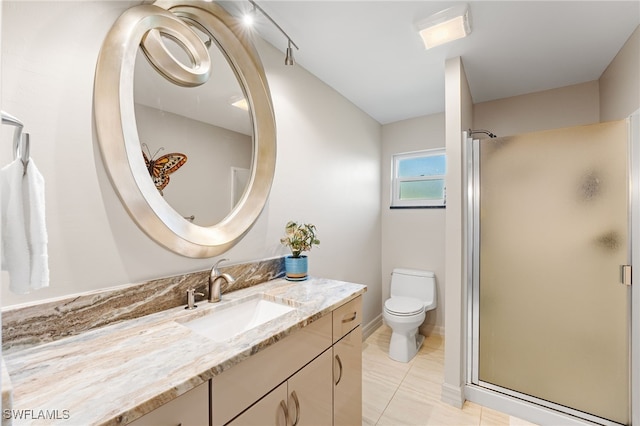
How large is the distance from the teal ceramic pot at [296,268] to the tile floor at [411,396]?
3.39ft

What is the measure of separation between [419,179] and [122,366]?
3060 millimetres

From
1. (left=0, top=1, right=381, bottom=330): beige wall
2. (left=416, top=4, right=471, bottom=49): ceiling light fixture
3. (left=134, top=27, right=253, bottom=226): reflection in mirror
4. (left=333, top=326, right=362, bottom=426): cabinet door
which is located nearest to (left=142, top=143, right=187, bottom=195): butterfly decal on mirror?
(left=134, top=27, right=253, bottom=226): reflection in mirror

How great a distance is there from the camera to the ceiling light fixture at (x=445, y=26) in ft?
5.08

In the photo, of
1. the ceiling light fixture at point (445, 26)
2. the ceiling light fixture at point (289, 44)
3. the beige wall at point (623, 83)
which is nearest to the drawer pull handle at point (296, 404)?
the ceiling light fixture at point (289, 44)

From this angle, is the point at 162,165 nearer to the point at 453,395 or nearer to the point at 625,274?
the point at 453,395

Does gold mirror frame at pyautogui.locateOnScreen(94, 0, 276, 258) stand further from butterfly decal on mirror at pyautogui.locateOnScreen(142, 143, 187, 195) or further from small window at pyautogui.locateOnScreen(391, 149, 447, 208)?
small window at pyautogui.locateOnScreen(391, 149, 447, 208)

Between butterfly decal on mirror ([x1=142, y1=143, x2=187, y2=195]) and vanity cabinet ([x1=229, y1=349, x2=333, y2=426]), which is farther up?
butterfly decal on mirror ([x1=142, y1=143, x2=187, y2=195])

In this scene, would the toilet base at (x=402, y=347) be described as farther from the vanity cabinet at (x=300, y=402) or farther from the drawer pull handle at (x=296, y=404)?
the drawer pull handle at (x=296, y=404)

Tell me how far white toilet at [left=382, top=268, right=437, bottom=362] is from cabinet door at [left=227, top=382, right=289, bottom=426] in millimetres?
1555

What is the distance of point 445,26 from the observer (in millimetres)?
1657

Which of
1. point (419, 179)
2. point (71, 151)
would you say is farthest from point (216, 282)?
point (419, 179)

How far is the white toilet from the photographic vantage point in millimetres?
2400

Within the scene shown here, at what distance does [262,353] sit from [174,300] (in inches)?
21.7

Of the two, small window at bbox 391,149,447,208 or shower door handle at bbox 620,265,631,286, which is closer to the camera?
shower door handle at bbox 620,265,631,286
